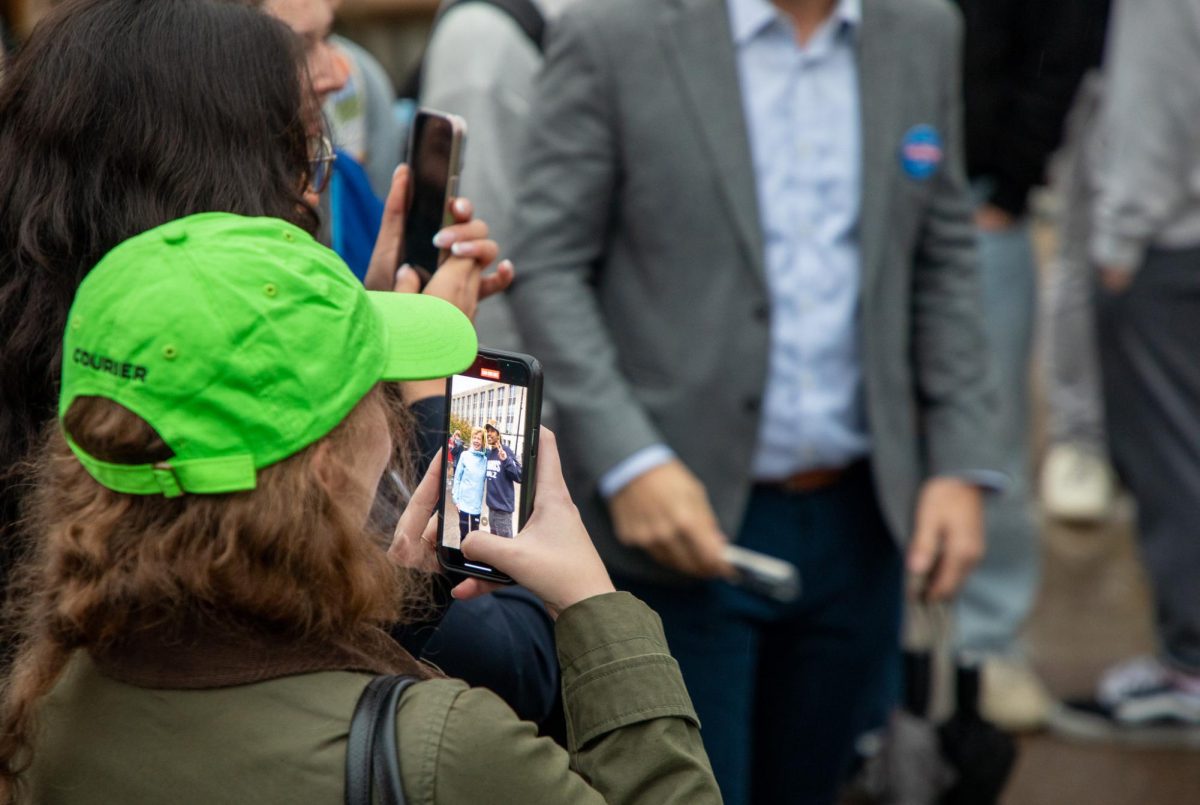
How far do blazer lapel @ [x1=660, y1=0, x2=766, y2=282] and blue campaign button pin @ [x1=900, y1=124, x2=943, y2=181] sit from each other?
1.01 ft

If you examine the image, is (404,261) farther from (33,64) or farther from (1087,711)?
(1087,711)

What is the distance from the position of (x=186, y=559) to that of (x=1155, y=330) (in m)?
3.24

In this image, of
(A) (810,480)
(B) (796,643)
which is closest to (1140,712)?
(B) (796,643)

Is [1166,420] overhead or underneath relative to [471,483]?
underneath

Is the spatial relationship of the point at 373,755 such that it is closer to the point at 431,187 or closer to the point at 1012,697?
the point at 431,187

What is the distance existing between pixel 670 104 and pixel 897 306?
1.83 feet

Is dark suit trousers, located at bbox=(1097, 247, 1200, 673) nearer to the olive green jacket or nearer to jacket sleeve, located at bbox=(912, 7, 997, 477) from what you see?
jacket sleeve, located at bbox=(912, 7, 997, 477)

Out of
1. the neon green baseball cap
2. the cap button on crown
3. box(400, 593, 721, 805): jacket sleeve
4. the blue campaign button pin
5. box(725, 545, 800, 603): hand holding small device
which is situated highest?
the blue campaign button pin

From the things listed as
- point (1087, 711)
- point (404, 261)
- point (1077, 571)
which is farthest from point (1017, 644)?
point (404, 261)

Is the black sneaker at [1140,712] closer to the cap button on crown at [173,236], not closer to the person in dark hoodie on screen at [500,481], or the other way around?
the person in dark hoodie on screen at [500,481]

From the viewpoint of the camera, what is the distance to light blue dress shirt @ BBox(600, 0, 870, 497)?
256 cm

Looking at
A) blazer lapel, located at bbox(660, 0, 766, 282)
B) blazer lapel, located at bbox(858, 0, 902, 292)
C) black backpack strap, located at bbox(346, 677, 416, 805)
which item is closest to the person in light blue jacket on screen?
black backpack strap, located at bbox(346, 677, 416, 805)

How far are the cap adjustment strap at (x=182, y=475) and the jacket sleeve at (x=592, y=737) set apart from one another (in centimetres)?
24

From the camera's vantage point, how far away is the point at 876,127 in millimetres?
2596
